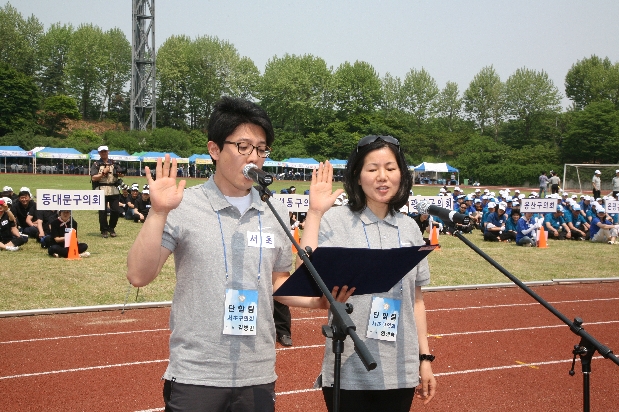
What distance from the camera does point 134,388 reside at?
5609 mm

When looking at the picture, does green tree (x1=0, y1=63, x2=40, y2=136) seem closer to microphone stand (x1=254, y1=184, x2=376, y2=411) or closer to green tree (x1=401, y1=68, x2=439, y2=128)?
green tree (x1=401, y1=68, x2=439, y2=128)

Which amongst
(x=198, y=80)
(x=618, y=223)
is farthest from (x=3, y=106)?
(x=618, y=223)

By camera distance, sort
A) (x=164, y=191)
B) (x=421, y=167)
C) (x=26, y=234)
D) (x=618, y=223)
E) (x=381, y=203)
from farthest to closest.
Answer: (x=421, y=167)
(x=618, y=223)
(x=26, y=234)
(x=381, y=203)
(x=164, y=191)

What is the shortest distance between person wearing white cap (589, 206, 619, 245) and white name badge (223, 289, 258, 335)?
1844cm

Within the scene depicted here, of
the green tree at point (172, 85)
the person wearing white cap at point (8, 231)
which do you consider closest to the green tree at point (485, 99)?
the green tree at point (172, 85)

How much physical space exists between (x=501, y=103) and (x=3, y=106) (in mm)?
67017

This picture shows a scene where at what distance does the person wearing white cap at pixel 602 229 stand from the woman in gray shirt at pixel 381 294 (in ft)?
57.8

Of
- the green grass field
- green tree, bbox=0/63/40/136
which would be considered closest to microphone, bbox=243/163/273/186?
the green grass field

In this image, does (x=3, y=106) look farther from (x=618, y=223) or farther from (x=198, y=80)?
(x=618, y=223)

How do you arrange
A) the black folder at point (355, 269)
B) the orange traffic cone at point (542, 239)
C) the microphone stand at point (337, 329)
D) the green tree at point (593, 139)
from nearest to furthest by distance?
the microphone stand at point (337, 329) < the black folder at point (355, 269) < the orange traffic cone at point (542, 239) < the green tree at point (593, 139)

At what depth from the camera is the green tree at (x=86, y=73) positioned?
90.1 meters

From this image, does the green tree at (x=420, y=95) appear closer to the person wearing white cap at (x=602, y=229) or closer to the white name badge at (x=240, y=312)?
the person wearing white cap at (x=602, y=229)

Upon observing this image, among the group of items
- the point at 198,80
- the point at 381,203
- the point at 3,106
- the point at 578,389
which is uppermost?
the point at 198,80

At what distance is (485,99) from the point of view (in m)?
90.4
